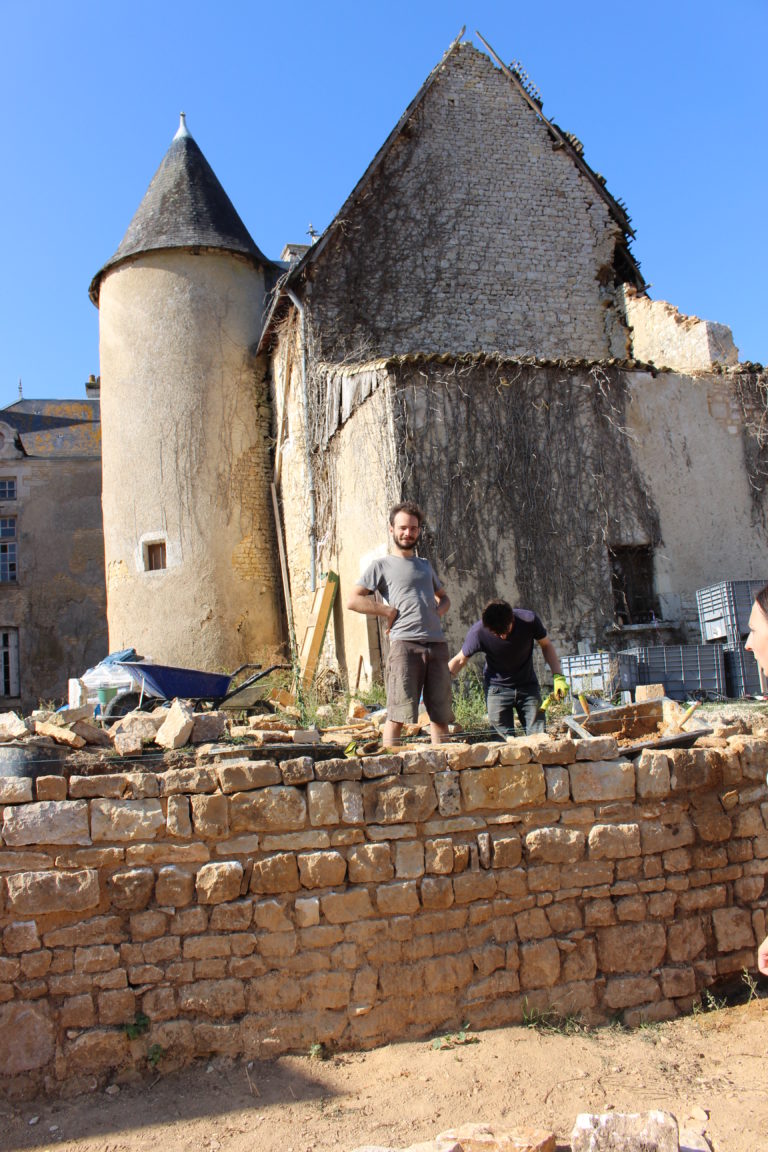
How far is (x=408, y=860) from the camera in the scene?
14.1 feet

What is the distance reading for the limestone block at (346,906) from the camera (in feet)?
13.7

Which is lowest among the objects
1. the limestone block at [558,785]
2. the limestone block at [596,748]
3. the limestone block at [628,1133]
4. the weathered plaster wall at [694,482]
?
the limestone block at [628,1133]

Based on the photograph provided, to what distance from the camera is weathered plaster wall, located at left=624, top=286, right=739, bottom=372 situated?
12.7 meters

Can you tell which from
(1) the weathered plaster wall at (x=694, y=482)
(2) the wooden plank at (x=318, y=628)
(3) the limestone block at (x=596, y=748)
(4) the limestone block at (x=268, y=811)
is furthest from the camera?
(2) the wooden plank at (x=318, y=628)

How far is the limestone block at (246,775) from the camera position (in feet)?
13.7

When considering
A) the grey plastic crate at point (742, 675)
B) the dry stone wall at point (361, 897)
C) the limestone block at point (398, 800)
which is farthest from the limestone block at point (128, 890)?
the grey plastic crate at point (742, 675)

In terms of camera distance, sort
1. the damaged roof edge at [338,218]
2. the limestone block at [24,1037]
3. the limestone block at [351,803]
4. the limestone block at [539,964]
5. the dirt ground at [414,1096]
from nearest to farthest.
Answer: the dirt ground at [414,1096], the limestone block at [24,1037], the limestone block at [351,803], the limestone block at [539,964], the damaged roof edge at [338,218]

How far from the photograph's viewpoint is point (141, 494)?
1359cm

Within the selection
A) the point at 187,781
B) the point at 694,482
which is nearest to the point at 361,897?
the point at 187,781

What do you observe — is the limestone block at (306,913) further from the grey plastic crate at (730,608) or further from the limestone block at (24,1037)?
the grey plastic crate at (730,608)

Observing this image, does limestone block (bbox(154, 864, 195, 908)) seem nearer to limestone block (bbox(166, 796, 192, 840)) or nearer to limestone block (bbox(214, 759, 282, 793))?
limestone block (bbox(166, 796, 192, 840))

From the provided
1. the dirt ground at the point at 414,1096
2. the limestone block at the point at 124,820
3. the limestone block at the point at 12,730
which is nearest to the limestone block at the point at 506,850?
the dirt ground at the point at 414,1096

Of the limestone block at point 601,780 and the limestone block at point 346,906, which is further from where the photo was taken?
the limestone block at point 601,780

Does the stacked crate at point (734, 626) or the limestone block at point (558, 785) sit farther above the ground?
the stacked crate at point (734, 626)
